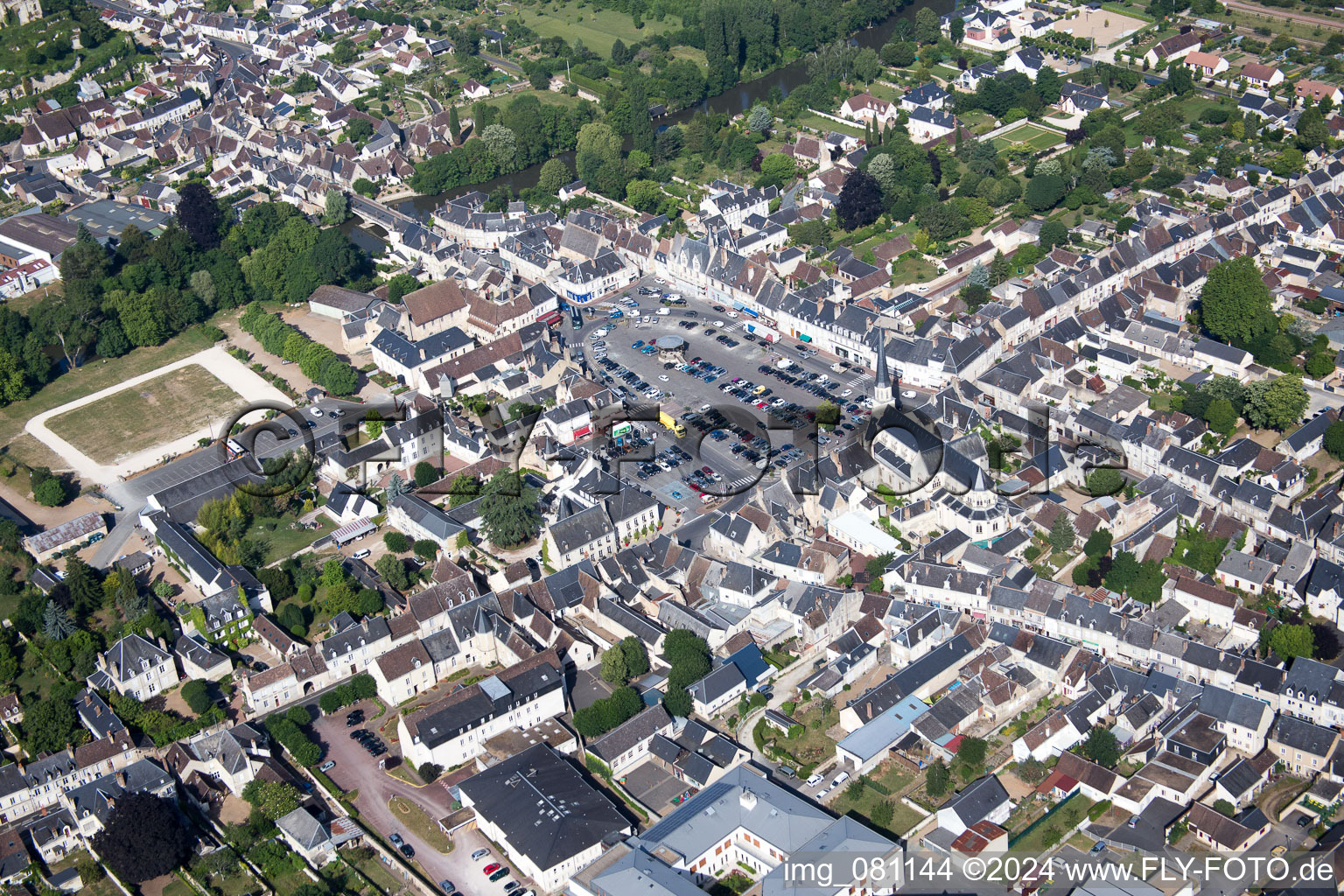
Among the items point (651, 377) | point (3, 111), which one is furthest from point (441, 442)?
point (3, 111)

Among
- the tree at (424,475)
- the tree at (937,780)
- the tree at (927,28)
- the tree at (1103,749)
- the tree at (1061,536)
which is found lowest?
the tree at (424,475)

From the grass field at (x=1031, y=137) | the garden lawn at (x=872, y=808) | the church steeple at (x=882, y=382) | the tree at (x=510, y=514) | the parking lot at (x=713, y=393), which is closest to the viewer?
the garden lawn at (x=872, y=808)

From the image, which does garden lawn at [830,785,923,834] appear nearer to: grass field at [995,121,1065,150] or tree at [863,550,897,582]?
tree at [863,550,897,582]

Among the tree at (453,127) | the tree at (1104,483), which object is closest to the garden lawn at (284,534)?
the tree at (1104,483)

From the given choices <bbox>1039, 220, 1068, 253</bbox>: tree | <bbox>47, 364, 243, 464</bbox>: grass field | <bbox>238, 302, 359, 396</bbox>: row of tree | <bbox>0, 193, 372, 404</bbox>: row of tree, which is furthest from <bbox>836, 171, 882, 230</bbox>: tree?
<bbox>47, 364, 243, 464</bbox>: grass field

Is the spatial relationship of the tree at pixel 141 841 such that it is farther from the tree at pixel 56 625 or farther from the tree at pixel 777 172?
the tree at pixel 777 172

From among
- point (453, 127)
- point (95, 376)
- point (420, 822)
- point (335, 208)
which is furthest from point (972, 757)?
point (453, 127)
